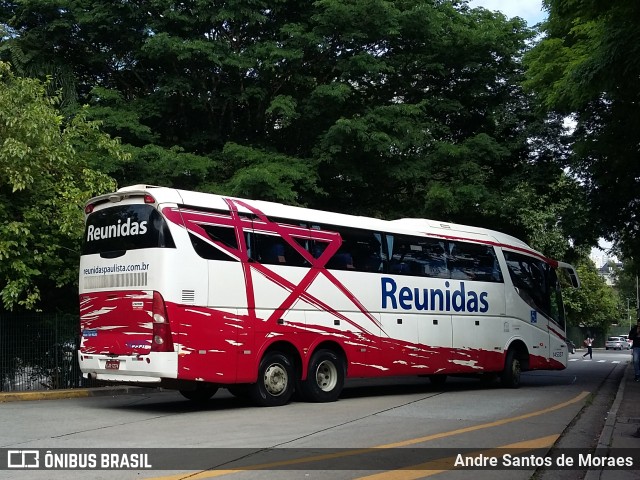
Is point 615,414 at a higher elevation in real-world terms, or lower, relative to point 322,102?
lower

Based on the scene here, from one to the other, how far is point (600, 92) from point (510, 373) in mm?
7759

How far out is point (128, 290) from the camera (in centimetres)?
1248

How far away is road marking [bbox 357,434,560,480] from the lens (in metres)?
7.42

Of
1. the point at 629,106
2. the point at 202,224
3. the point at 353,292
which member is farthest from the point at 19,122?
the point at 629,106

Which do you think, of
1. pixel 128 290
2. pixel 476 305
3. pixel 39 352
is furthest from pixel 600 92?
pixel 39 352

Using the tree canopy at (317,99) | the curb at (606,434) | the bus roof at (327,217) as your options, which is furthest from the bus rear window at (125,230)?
the curb at (606,434)

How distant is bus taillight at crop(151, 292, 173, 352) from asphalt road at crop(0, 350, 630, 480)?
114 centimetres

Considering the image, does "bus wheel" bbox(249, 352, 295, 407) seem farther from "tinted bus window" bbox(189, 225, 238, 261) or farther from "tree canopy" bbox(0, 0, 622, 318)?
"tree canopy" bbox(0, 0, 622, 318)

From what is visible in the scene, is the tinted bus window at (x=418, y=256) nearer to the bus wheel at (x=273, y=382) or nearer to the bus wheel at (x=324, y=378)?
the bus wheel at (x=324, y=378)

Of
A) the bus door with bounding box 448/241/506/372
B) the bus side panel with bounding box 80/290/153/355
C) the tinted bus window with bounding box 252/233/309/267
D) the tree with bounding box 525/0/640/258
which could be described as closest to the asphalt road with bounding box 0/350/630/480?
the bus side panel with bounding box 80/290/153/355

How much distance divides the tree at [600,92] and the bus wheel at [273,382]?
7.42 meters

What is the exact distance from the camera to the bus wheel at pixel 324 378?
14.2 metres

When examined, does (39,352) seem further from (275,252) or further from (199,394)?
(275,252)

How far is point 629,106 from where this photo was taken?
17.6 meters
